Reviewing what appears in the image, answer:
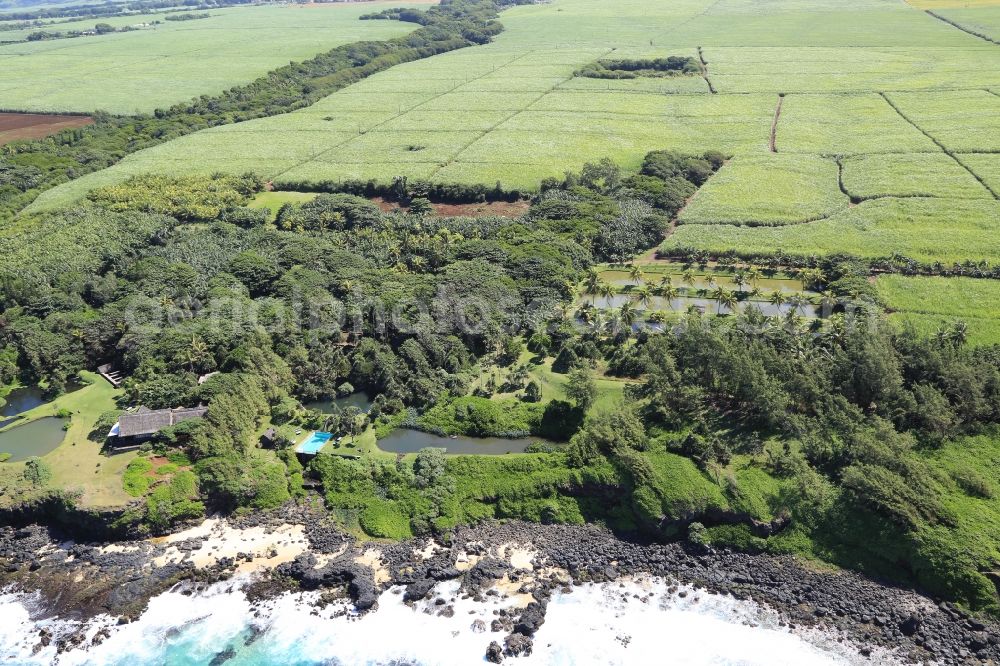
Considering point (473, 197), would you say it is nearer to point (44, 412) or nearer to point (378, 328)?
point (378, 328)

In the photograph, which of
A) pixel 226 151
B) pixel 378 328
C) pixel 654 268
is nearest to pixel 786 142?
pixel 654 268

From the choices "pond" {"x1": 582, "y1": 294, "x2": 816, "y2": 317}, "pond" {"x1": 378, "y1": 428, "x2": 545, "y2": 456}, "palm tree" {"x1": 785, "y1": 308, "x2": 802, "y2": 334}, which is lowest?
"pond" {"x1": 378, "y1": 428, "x2": 545, "y2": 456}

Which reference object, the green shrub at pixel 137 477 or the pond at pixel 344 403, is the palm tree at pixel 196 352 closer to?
the pond at pixel 344 403

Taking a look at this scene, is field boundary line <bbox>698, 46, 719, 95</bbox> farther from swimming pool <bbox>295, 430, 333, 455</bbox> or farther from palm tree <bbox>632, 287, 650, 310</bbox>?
swimming pool <bbox>295, 430, 333, 455</bbox>

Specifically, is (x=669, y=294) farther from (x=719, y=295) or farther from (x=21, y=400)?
(x=21, y=400)

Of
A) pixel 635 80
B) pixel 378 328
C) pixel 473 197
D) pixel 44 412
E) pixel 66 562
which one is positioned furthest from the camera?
pixel 635 80

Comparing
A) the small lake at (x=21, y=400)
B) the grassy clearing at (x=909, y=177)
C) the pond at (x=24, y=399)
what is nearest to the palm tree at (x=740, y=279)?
the grassy clearing at (x=909, y=177)

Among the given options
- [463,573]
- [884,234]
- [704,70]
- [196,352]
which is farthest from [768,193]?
[704,70]

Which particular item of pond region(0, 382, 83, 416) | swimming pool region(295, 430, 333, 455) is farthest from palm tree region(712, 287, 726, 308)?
pond region(0, 382, 83, 416)
